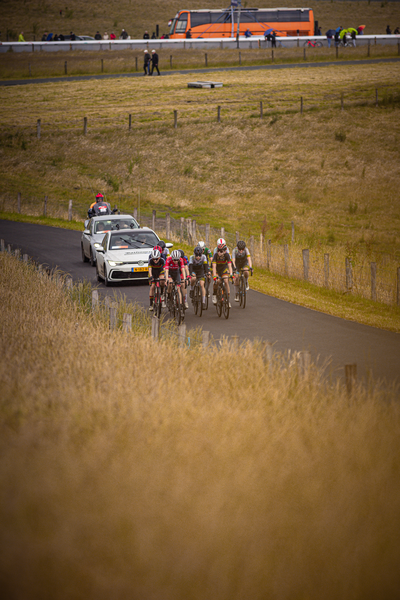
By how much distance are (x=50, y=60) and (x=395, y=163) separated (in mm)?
41086

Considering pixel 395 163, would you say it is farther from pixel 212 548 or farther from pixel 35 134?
pixel 212 548

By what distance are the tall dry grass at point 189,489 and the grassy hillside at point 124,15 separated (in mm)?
93488

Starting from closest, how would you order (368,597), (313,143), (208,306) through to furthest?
(368,597)
(208,306)
(313,143)

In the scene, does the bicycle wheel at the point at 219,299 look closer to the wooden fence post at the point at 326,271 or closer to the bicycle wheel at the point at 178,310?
the bicycle wheel at the point at 178,310

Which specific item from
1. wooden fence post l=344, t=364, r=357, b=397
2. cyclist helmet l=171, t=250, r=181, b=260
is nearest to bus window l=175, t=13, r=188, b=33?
cyclist helmet l=171, t=250, r=181, b=260

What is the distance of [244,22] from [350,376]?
74.8 metres

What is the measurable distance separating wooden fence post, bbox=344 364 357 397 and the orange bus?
72.9 metres

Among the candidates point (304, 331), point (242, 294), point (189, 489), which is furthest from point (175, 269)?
point (189, 489)

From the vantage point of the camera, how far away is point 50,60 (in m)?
70.6

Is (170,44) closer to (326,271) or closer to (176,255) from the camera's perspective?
(326,271)

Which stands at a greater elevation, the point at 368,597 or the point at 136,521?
the point at 136,521

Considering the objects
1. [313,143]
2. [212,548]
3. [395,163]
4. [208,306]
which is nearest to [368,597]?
[212,548]

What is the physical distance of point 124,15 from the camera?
4343 inches

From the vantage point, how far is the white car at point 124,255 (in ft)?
66.0
